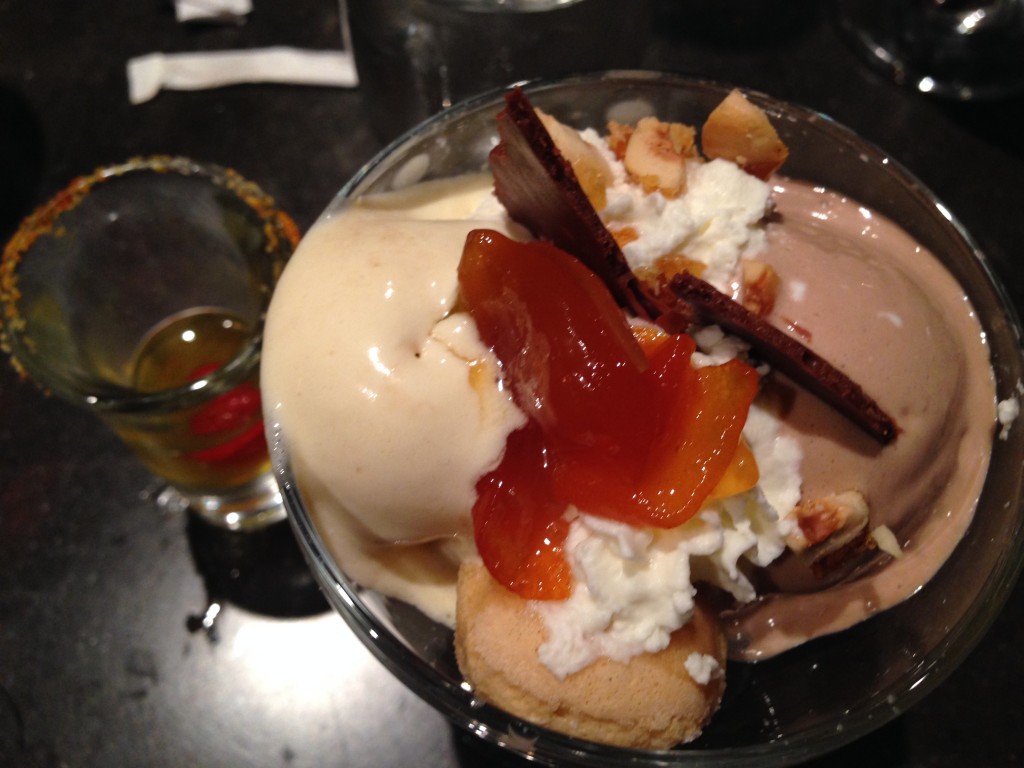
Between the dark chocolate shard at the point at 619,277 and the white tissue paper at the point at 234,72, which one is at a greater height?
the dark chocolate shard at the point at 619,277

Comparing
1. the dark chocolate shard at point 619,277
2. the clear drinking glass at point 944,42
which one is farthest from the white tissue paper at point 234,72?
the clear drinking glass at point 944,42

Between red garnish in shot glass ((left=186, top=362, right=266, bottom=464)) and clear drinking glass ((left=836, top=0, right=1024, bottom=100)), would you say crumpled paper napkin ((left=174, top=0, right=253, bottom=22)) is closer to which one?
red garnish in shot glass ((left=186, top=362, right=266, bottom=464))

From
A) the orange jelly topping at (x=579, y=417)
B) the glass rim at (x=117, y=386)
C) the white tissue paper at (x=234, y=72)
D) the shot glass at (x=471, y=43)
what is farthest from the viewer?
the white tissue paper at (x=234, y=72)

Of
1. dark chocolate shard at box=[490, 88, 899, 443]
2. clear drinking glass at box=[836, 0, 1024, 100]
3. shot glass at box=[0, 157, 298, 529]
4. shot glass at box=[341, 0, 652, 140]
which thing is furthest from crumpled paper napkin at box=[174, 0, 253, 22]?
clear drinking glass at box=[836, 0, 1024, 100]

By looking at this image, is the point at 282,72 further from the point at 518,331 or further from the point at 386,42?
the point at 518,331

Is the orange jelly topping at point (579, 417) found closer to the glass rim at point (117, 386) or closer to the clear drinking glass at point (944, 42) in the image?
the glass rim at point (117, 386)
